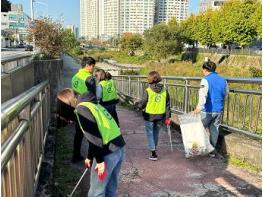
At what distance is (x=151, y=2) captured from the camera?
12594cm

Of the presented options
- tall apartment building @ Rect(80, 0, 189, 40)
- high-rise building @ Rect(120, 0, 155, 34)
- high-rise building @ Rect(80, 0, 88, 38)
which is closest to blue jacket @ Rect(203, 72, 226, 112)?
tall apartment building @ Rect(80, 0, 189, 40)

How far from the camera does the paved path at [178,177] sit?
4.53 metres

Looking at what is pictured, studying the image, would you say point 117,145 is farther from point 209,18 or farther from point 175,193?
point 209,18

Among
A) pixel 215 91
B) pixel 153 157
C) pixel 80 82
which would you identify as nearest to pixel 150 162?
pixel 153 157

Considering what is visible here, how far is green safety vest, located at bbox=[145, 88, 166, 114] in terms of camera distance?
5750mm

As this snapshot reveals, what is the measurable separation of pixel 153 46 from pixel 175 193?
2244 inches

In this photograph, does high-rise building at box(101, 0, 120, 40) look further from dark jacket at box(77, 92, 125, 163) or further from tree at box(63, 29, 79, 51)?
dark jacket at box(77, 92, 125, 163)

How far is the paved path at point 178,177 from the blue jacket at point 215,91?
2.71 feet

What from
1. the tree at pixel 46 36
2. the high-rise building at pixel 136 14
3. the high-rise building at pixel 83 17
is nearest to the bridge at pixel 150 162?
the tree at pixel 46 36

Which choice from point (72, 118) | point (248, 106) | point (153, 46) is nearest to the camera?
point (248, 106)

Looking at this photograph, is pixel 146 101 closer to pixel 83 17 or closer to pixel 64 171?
pixel 64 171

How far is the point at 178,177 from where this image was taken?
5016mm

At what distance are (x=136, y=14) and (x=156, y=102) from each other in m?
123

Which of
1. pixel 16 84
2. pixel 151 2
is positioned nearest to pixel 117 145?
pixel 16 84
